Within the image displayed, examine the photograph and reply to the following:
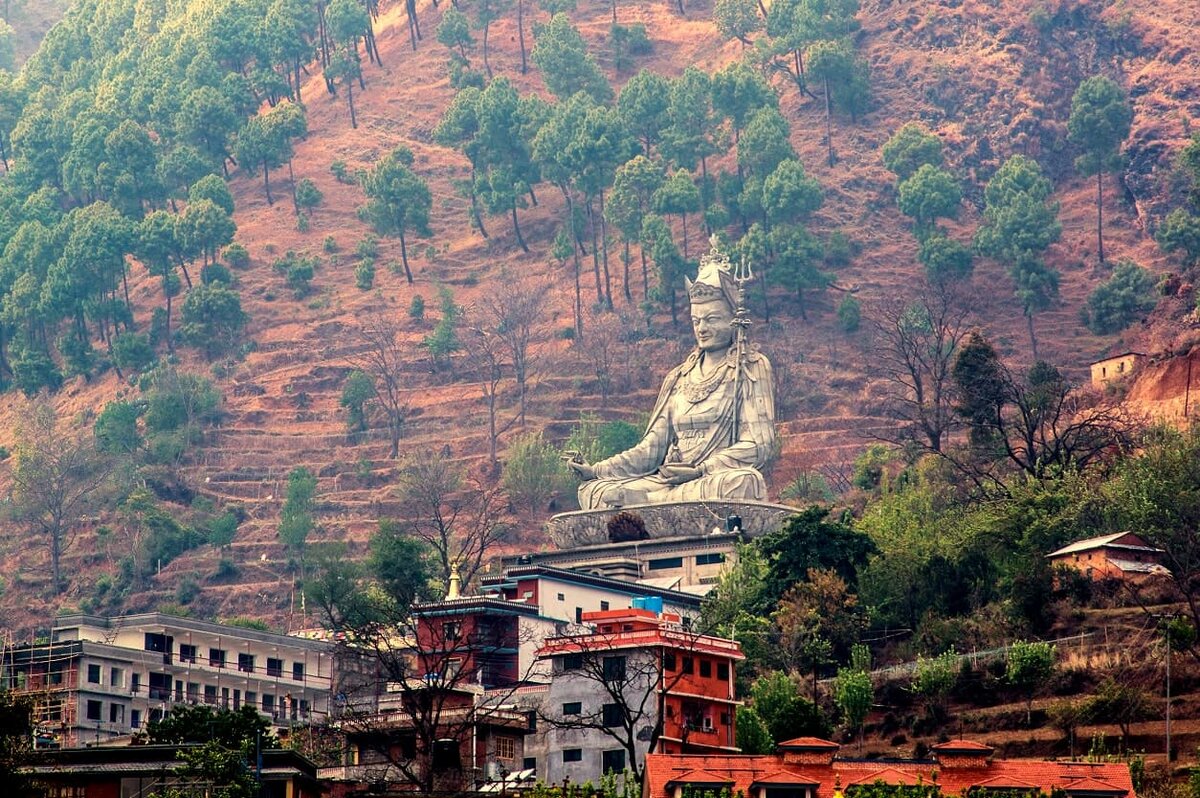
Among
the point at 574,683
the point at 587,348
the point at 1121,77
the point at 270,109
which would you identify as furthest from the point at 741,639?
the point at 270,109

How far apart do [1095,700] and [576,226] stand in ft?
178

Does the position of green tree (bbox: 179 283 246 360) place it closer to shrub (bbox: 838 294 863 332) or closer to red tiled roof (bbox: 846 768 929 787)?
shrub (bbox: 838 294 863 332)

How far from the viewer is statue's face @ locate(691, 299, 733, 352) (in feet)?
247

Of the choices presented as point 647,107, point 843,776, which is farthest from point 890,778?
point 647,107

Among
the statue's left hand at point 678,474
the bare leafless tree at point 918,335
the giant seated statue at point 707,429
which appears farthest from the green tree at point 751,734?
the bare leafless tree at point 918,335

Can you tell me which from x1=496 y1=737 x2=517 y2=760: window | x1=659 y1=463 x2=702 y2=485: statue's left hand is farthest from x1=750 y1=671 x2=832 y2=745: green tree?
x1=659 y1=463 x2=702 y2=485: statue's left hand

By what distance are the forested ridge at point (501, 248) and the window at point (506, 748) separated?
29.1 m

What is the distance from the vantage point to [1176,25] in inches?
4250

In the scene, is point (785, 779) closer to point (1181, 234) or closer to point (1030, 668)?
point (1030, 668)

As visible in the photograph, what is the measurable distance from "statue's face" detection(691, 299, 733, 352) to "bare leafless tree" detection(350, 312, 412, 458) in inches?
874

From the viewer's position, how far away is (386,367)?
99.1m

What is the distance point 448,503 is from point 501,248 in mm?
18155

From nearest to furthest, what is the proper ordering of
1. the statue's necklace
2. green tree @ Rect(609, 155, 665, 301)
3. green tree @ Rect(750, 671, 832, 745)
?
1. green tree @ Rect(750, 671, 832, 745)
2. the statue's necklace
3. green tree @ Rect(609, 155, 665, 301)

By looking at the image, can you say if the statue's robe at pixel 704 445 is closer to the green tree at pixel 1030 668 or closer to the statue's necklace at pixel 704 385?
the statue's necklace at pixel 704 385
